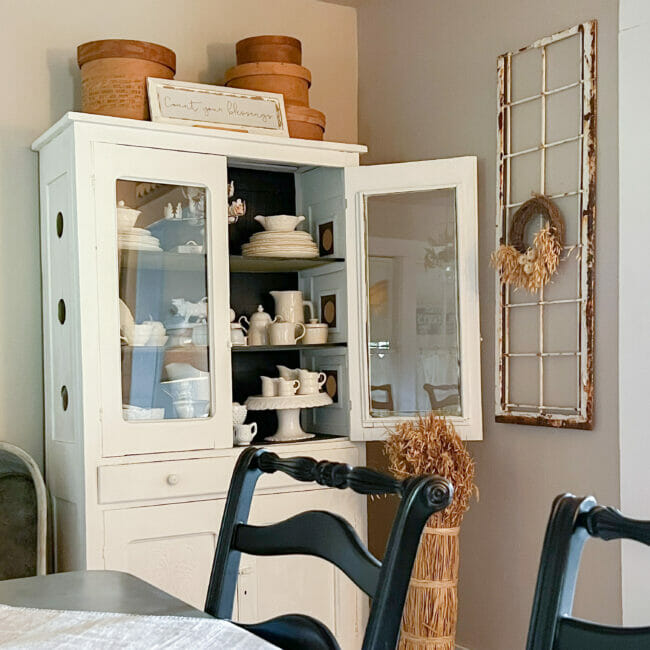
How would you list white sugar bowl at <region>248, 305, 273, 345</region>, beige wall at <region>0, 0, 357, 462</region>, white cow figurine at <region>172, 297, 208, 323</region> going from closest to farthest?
1. white cow figurine at <region>172, 297, 208, 323</region>
2. beige wall at <region>0, 0, 357, 462</region>
3. white sugar bowl at <region>248, 305, 273, 345</region>

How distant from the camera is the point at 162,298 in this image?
300 cm

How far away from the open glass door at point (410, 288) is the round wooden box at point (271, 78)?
15.1 inches

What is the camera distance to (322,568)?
3.17m

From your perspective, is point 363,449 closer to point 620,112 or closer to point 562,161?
point 562,161

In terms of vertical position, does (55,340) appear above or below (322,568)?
above

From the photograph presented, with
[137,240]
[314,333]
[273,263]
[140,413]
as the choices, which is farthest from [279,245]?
[140,413]

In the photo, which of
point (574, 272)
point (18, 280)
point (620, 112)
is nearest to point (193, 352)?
point (18, 280)

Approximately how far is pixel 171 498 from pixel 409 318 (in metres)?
1.05

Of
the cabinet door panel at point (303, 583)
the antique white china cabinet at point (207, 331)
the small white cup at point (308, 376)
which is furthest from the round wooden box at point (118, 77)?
the cabinet door panel at point (303, 583)

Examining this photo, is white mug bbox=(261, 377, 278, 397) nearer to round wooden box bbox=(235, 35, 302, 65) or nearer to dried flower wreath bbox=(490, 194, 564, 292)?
dried flower wreath bbox=(490, 194, 564, 292)

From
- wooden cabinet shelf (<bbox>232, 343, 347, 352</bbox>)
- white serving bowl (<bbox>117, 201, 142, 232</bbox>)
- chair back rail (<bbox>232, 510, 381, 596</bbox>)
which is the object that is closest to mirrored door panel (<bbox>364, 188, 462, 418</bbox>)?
wooden cabinet shelf (<bbox>232, 343, 347, 352</bbox>)

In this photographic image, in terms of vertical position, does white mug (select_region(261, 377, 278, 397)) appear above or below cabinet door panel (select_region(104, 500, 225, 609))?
above

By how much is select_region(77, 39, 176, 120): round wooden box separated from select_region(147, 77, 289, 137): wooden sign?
0.13 ft

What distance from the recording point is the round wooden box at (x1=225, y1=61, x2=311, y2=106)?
3.34 m
